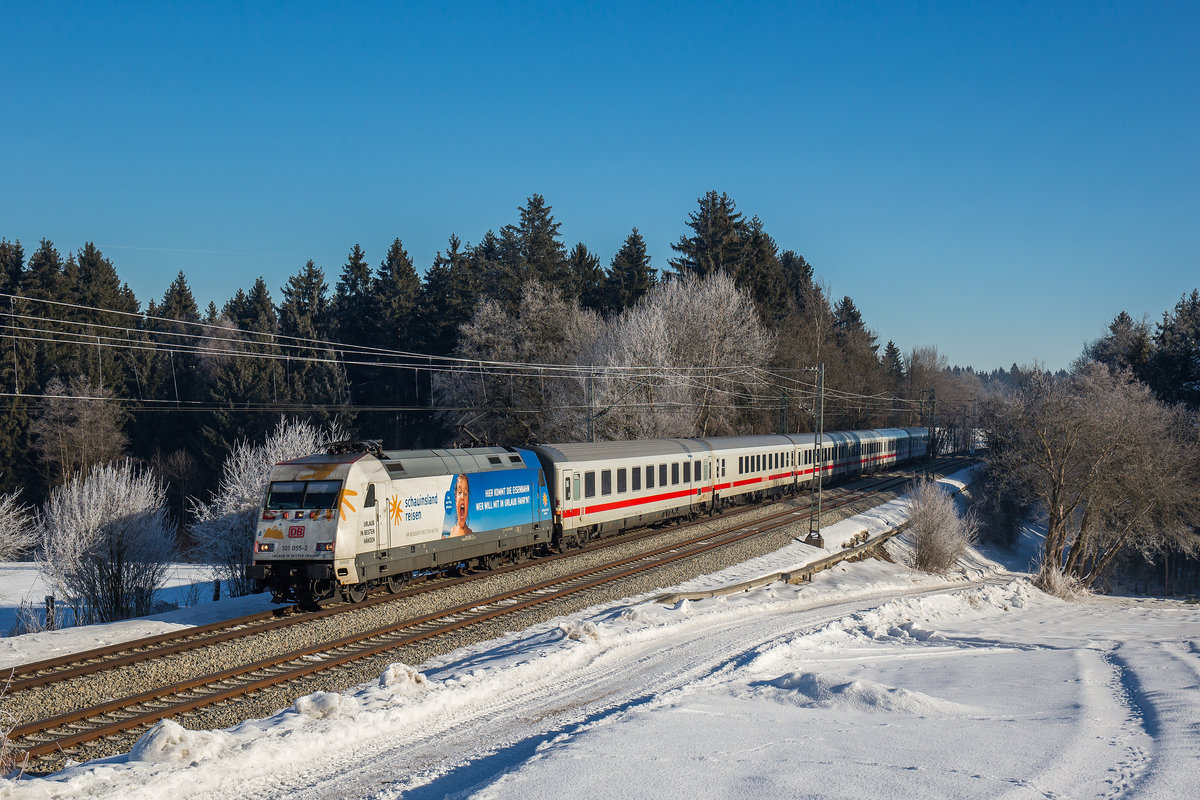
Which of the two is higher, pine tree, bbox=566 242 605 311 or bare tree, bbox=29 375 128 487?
pine tree, bbox=566 242 605 311

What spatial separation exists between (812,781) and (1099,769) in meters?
2.74

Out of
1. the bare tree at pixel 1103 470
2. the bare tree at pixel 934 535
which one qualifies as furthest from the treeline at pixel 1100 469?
the bare tree at pixel 934 535

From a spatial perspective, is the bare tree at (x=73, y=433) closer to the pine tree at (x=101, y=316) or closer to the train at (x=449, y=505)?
the pine tree at (x=101, y=316)

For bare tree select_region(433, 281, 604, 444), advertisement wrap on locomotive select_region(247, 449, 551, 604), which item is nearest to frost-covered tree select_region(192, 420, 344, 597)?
advertisement wrap on locomotive select_region(247, 449, 551, 604)

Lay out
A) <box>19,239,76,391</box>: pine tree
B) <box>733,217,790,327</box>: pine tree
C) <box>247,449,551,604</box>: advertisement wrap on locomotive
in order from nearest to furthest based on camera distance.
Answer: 1. <box>247,449,551,604</box>: advertisement wrap on locomotive
2. <box>19,239,76,391</box>: pine tree
3. <box>733,217,790,327</box>: pine tree

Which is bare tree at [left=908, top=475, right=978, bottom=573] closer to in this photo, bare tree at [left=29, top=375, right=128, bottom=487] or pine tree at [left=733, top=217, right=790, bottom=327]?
pine tree at [left=733, top=217, right=790, bottom=327]

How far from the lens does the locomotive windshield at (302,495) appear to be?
16.4 metres

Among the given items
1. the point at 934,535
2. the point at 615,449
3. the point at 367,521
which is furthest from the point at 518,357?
the point at 367,521

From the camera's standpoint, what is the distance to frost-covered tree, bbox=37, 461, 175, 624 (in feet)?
77.4

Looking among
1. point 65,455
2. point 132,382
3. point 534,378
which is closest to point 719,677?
point 534,378

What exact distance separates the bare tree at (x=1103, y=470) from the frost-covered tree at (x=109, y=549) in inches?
1348

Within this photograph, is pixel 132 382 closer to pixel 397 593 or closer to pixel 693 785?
pixel 397 593

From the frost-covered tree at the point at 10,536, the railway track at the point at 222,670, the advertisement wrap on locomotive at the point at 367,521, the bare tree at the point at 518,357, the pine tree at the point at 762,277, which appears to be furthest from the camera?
the pine tree at the point at 762,277

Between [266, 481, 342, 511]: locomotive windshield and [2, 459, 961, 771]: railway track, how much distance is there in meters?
2.19
